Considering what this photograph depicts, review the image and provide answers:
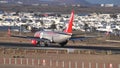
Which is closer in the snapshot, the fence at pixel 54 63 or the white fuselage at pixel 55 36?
Result: the fence at pixel 54 63

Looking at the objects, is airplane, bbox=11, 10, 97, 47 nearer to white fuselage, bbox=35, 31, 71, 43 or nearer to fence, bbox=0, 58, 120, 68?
white fuselage, bbox=35, 31, 71, 43

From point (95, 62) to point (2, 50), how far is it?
1915 cm

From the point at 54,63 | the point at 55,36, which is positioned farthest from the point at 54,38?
the point at 54,63

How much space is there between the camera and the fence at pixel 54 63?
2685 inches

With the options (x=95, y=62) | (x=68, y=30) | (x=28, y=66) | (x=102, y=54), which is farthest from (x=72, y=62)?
(x=68, y=30)

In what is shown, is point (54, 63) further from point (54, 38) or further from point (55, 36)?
point (54, 38)

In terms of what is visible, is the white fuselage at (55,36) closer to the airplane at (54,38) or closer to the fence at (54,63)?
the airplane at (54,38)

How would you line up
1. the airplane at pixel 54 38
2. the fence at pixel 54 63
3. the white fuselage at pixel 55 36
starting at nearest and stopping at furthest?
the fence at pixel 54 63
the white fuselage at pixel 55 36
the airplane at pixel 54 38

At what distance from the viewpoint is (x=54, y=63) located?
233ft

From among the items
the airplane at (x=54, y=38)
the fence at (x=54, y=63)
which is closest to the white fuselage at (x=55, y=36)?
the airplane at (x=54, y=38)

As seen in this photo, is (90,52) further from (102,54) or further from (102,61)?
(102,61)

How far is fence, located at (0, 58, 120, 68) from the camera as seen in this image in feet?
224

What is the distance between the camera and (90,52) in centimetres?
8750

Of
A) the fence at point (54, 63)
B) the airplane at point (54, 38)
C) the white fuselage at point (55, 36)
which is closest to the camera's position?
the fence at point (54, 63)
